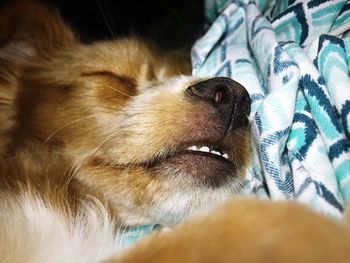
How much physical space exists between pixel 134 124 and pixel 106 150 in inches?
5.2

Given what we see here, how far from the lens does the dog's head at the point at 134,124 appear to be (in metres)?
1.41

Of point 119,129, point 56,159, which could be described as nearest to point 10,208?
point 56,159

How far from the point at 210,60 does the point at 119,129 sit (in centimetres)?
47

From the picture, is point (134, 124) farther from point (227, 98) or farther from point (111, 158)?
point (227, 98)

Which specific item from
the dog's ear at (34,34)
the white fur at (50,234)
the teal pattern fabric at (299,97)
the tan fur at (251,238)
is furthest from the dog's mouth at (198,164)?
the dog's ear at (34,34)

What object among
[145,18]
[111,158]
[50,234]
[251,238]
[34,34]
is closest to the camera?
[251,238]

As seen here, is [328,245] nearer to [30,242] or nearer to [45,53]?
[30,242]

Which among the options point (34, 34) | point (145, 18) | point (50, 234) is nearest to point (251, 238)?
point (50, 234)

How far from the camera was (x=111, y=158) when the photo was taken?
1.55 meters

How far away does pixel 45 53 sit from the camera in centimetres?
209

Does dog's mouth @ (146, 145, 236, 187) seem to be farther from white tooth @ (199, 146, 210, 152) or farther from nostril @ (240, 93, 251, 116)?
nostril @ (240, 93, 251, 116)

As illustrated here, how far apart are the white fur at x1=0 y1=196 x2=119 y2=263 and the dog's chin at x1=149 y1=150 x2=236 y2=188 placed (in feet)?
0.81

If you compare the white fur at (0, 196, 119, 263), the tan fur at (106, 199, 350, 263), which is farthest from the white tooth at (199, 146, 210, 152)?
the tan fur at (106, 199, 350, 263)

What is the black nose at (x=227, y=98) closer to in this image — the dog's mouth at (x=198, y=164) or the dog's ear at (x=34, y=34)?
the dog's mouth at (x=198, y=164)
